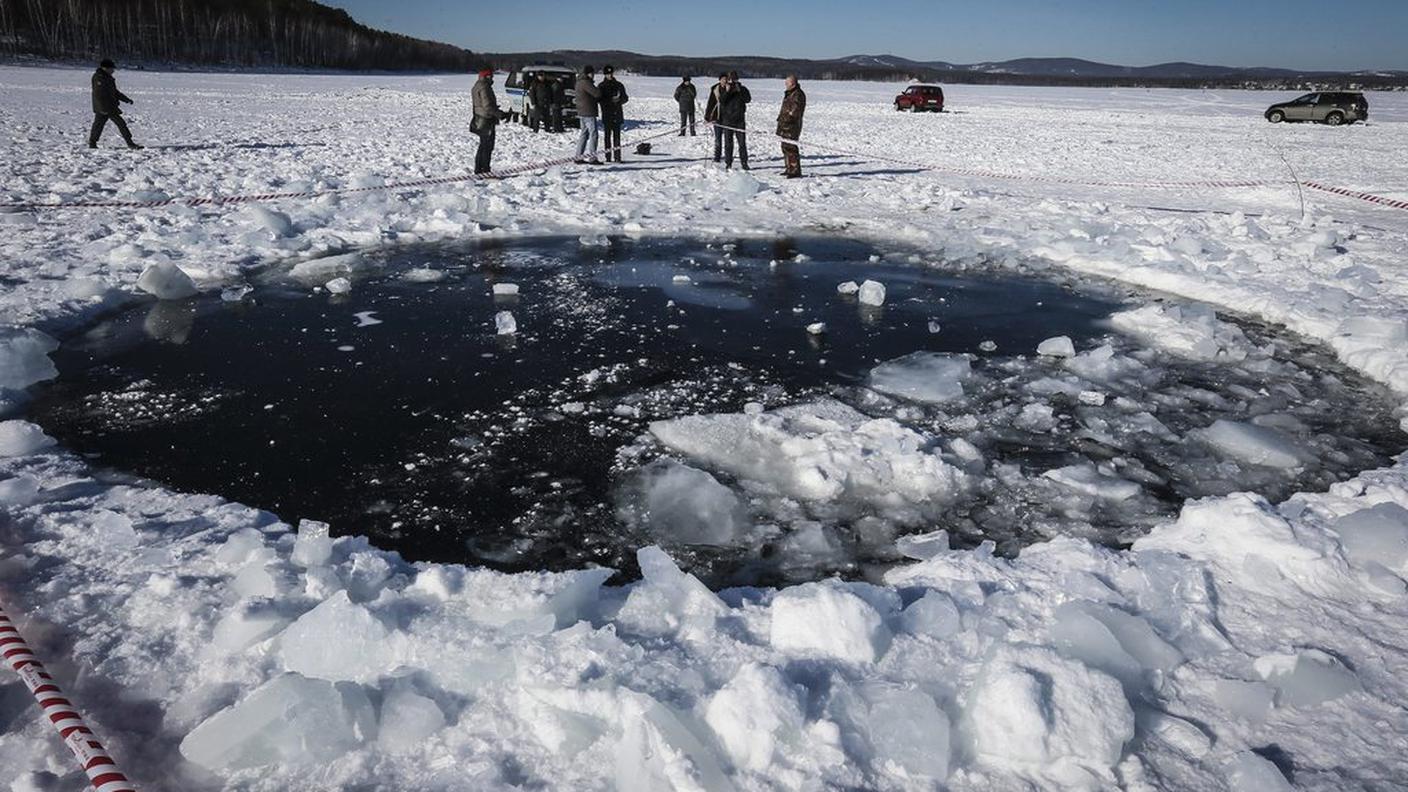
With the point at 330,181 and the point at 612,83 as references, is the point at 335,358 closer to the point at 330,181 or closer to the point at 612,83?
the point at 330,181

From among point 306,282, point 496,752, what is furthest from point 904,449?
point 306,282

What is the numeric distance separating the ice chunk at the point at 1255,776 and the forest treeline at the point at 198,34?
7540 cm

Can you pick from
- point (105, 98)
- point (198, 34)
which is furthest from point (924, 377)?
point (198, 34)

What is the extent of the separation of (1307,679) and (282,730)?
8.88ft

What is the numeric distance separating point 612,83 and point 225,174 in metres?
5.71

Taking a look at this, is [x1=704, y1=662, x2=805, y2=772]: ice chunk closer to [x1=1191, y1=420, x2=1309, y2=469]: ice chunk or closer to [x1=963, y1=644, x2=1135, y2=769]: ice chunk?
[x1=963, y1=644, x2=1135, y2=769]: ice chunk

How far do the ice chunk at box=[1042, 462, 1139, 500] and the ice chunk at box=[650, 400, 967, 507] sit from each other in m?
0.44

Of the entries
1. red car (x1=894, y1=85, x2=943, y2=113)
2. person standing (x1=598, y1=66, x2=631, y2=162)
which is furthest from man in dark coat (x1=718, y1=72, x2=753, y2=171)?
red car (x1=894, y1=85, x2=943, y2=113)

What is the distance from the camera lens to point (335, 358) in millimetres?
5156

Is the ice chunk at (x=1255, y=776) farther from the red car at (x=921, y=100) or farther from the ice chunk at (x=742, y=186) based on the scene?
the red car at (x=921, y=100)

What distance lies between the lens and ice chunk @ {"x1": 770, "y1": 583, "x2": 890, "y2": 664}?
97.0 inches

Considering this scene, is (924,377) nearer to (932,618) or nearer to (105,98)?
(932,618)

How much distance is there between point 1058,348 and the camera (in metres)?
5.36

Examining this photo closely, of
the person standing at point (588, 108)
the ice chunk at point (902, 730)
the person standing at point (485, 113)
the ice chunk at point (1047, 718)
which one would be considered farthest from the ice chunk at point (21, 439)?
the person standing at point (588, 108)
